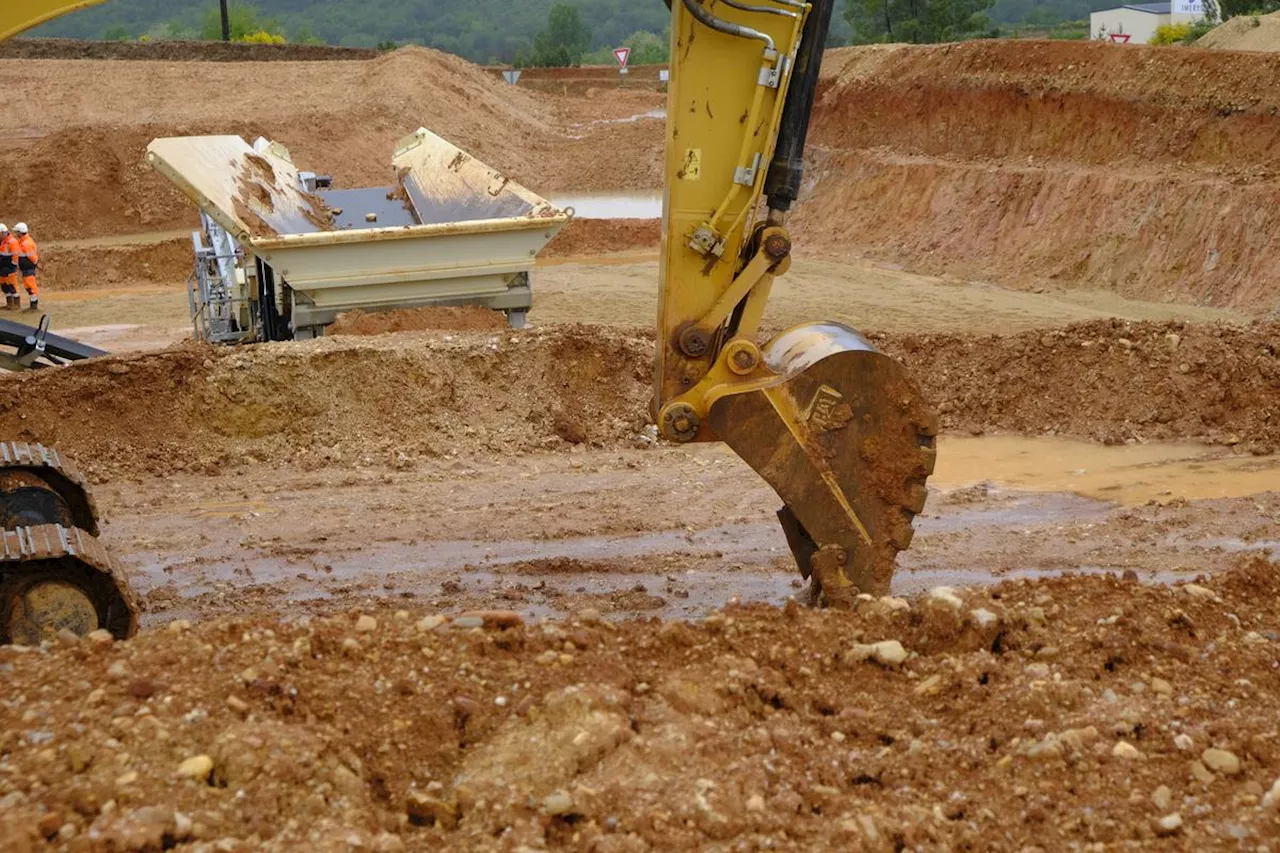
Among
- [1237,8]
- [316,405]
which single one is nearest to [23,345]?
[316,405]

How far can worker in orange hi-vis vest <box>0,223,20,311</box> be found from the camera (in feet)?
59.2

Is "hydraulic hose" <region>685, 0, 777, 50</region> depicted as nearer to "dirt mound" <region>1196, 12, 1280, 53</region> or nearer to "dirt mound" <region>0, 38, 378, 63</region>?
"dirt mound" <region>1196, 12, 1280, 53</region>

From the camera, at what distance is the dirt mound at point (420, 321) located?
36.7 feet

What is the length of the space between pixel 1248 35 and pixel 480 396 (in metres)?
18.4

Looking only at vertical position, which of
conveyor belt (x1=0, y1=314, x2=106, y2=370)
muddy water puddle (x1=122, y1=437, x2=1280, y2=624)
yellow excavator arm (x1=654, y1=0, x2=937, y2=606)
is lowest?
muddy water puddle (x1=122, y1=437, x2=1280, y2=624)

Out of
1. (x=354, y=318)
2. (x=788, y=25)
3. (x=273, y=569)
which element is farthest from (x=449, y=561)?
(x=354, y=318)

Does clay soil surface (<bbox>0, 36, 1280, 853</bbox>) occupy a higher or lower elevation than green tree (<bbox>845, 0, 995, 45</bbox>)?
lower

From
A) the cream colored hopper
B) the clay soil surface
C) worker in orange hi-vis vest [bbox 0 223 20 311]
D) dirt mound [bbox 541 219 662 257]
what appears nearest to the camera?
the clay soil surface

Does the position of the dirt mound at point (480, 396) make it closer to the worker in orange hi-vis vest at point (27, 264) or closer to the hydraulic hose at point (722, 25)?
the hydraulic hose at point (722, 25)

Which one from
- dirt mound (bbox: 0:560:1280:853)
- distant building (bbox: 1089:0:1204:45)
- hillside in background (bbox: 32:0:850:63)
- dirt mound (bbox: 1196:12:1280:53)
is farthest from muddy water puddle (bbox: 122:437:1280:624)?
hillside in background (bbox: 32:0:850:63)

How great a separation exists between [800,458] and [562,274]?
1465 cm

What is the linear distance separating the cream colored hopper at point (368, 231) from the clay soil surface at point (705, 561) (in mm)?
302

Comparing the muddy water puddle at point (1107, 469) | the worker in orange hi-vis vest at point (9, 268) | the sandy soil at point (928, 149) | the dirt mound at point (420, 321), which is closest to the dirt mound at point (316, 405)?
the dirt mound at point (420, 321)

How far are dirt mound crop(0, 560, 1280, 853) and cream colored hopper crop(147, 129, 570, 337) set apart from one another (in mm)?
6457
